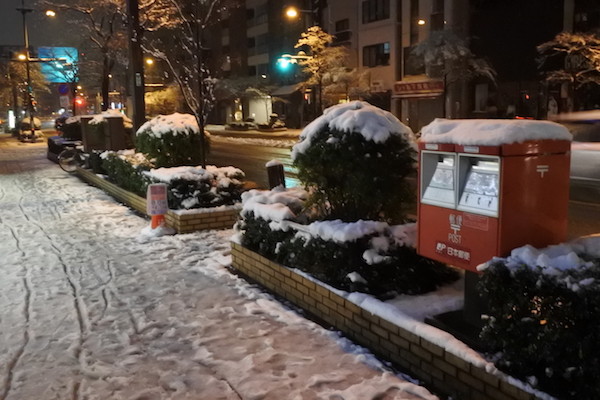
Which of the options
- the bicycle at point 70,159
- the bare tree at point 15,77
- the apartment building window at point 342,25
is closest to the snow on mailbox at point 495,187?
the bicycle at point 70,159

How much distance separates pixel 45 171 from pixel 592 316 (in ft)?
67.1

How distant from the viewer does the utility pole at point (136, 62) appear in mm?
12969

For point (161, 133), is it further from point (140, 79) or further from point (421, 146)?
point (421, 146)

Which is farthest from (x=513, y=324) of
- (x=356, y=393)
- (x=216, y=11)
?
(x=216, y=11)

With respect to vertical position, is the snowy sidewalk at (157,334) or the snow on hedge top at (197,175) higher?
the snow on hedge top at (197,175)

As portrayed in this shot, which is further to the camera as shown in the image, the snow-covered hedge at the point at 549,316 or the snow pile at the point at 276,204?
the snow pile at the point at 276,204

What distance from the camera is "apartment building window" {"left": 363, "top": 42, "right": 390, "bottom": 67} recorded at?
1587 inches

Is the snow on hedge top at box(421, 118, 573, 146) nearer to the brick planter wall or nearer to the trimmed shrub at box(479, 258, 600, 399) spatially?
the trimmed shrub at box(479, 258, 600, 399)

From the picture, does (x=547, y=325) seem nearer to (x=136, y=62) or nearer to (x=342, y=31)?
(x=136, y=62)

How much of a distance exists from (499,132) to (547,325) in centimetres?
128

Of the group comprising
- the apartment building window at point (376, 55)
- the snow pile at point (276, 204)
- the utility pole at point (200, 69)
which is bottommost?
A: the snow pile at point (276, 204)

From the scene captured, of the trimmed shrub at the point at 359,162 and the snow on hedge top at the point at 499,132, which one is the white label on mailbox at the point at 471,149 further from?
the trimmed shrub at the point at 359,162

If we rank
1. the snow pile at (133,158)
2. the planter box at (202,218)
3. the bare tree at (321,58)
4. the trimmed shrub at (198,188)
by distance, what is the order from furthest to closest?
1. the bare tree at (321,58)
2. the snow pile at (133,158)
3. the trimmed shrub at (198,188)
4. the planter box at (202,218)

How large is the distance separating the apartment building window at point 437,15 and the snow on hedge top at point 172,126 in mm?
28245
